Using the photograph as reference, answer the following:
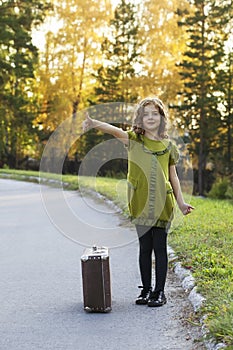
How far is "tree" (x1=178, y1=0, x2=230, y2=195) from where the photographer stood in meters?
30.7

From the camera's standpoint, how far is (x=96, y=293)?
5.55 m

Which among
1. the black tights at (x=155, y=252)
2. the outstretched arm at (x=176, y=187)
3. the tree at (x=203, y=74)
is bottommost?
the black tights at (x=155, y=252)

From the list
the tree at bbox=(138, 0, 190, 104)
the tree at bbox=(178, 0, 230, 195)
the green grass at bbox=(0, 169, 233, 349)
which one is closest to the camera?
the green grass at bbox=(0, 169, 233, 349)

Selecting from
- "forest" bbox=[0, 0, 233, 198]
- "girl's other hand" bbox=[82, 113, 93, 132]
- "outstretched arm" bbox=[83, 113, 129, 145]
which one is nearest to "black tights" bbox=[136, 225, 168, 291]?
"outstretched arm" bbox=[83, 113, 129, 145]

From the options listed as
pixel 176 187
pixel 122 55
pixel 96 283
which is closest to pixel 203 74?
pixel 122 55

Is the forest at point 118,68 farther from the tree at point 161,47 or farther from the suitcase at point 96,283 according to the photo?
the suitcase at point 96,283

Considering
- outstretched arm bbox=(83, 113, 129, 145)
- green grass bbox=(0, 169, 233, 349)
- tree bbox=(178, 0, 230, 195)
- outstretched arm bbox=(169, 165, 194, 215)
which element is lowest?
green grass bbox=(0, 169, 233, 349)

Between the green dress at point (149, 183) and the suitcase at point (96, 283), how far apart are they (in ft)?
1.56

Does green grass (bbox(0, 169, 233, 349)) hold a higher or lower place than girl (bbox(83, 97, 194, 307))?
lower

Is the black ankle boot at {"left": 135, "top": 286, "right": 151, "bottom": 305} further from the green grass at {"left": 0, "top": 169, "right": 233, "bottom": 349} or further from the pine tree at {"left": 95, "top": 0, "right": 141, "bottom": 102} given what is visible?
the pine tree at {"left": 95, "top": 0, "right": 141, "bottom": 102}

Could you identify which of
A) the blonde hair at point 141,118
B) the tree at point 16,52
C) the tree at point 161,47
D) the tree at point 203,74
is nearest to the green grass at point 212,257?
the blonde hair at point 141,118

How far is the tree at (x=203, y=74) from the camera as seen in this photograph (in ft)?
101

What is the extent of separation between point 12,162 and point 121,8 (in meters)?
13.1

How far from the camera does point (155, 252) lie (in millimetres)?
5750
